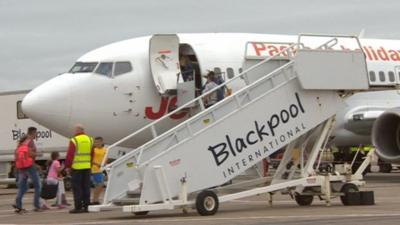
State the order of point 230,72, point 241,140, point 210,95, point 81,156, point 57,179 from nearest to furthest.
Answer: point 241,140, point 81,156, point 210,95, point 57,179, point 230,72

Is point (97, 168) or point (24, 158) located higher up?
point (24, 158)

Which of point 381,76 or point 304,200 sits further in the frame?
point 381,76

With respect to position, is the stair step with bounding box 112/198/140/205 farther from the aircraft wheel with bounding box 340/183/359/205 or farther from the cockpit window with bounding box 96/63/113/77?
the cockpit window with bounding box 96/63/113/77

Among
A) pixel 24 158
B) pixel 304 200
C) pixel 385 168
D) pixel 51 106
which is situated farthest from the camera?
pixel 385 168

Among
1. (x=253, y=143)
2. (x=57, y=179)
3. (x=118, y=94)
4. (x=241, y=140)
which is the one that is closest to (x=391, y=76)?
(x=118, y=94)

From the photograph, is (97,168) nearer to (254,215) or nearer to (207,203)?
(207,203)

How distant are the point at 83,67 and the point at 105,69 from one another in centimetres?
59

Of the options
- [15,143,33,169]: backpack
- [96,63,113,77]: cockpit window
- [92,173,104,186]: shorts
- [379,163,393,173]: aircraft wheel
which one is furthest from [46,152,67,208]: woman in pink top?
[379,163,393,173]: aircraft wheel

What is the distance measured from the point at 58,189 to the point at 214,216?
16.9 ft

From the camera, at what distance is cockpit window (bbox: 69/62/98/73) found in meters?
20.7

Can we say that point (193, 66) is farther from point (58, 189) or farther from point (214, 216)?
point (214, 216)

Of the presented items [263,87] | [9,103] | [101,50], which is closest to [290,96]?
[263,87]

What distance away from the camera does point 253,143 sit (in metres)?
14.7

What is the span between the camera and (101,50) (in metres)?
21.6
